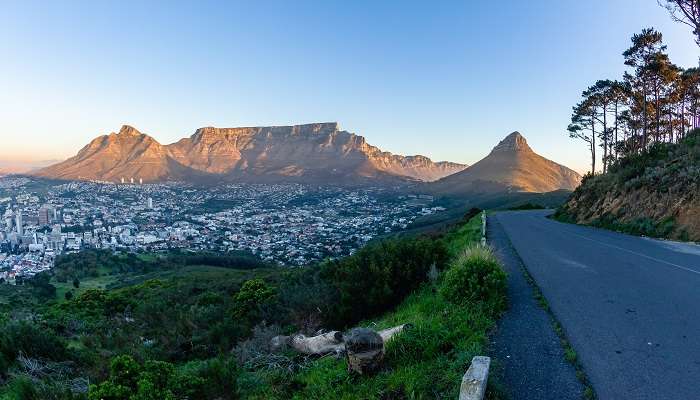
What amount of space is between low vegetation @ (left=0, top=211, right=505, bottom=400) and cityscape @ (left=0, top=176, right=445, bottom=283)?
38056mm

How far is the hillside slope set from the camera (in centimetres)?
1559

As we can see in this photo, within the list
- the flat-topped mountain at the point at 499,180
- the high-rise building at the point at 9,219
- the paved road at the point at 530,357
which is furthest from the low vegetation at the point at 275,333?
the flat-topped mountain at the point at 499,180

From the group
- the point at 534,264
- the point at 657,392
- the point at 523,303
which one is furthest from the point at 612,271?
the point at 657,392

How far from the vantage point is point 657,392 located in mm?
3736

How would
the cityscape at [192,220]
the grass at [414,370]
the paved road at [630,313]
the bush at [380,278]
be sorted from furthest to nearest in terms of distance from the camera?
the cityscape at [192,220] → the bush at [380,278] → the grass at [414,370] → the paved road at [630,313]

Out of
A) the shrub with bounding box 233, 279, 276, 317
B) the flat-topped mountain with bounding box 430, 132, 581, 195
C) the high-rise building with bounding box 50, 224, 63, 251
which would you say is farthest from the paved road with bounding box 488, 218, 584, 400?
the flat-topped mountain with bounding box 430, 132, 581, 195

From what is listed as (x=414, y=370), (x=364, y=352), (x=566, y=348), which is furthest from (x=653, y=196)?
(x=364, y=352)

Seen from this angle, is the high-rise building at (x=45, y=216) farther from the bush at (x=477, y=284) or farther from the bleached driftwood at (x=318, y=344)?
the bush at (x=477, y=284)

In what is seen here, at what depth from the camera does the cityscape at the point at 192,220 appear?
218 feet

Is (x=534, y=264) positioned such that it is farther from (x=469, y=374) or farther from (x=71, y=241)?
(x=71, y=241)

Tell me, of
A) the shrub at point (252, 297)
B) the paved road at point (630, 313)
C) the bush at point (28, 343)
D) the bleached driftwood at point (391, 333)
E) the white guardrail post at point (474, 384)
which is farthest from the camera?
the shrub at point (252, 297)

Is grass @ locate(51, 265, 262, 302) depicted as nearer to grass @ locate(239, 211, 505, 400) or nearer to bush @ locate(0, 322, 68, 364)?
bush @ locate(0, 322, 68, 364)

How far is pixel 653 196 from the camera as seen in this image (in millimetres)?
18266

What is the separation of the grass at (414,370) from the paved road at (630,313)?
48.2 inches
